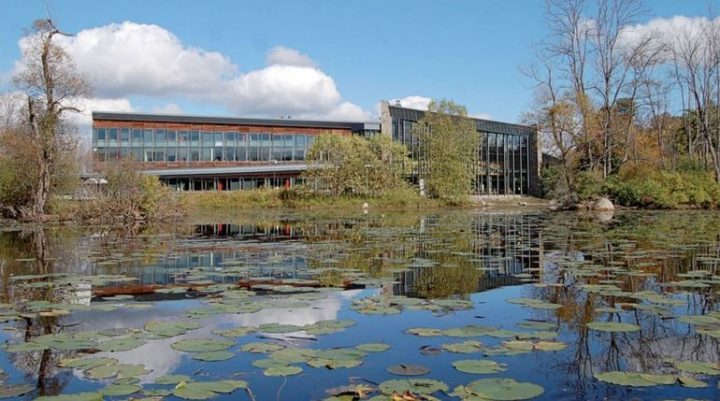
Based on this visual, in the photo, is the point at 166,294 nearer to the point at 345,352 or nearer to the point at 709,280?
the point at 345,352

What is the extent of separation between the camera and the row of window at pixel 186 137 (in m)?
54.4

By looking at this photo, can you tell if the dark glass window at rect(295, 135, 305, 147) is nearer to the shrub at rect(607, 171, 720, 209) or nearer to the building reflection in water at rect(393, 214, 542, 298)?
the shrub at rect(607, 171, 720, 209)

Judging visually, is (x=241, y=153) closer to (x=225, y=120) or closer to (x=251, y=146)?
(x=251, y=146)

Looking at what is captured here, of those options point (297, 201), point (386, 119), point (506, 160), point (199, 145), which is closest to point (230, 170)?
point (199, 145)

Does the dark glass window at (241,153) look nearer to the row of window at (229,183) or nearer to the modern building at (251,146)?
the modern building at (251,146)

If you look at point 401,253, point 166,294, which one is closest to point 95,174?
point 401,253

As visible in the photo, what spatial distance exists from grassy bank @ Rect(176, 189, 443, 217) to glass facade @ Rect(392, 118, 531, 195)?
43.7ft

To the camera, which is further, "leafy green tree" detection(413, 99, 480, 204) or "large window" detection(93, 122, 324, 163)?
"large window" detection(93, 122, 324, 163)

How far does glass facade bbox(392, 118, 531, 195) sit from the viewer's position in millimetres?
55156

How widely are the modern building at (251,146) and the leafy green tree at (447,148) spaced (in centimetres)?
501

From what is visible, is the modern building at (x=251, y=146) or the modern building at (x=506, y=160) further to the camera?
the modern building at (x=506, y=160)

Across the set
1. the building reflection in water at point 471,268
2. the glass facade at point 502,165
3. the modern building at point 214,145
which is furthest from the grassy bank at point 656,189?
the modern building at point 214,145

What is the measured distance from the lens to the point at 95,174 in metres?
27.1

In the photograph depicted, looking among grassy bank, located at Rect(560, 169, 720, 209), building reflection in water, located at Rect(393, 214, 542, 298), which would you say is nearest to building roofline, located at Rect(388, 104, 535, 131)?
grassy bank, located at Rect(560, 169, 720, 209)
